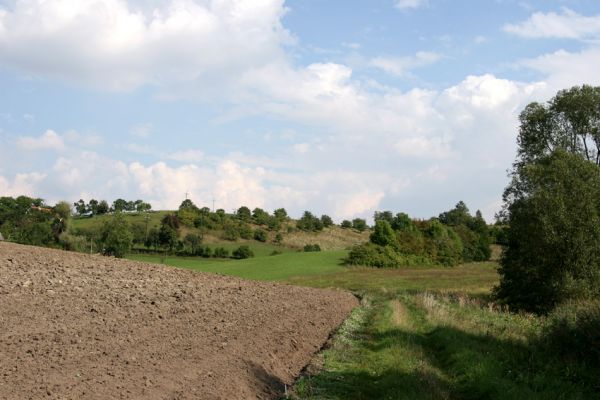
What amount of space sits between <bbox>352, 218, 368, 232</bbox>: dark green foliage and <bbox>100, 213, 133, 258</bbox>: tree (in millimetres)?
103982

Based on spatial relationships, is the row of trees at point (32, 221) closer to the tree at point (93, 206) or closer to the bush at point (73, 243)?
the bush at point (73, 243)

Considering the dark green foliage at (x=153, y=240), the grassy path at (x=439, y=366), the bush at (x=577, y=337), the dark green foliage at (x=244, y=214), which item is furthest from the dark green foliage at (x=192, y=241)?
the bush at (x=577, y=337)

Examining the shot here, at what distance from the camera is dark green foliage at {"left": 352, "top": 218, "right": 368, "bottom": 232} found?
190125 mm

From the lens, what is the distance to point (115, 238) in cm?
9325

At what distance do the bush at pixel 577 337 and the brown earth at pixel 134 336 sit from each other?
711cm

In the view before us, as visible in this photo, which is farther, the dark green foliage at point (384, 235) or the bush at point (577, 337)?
the dark green foliage at point (384, 235)

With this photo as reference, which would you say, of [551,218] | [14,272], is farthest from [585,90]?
[14,272]

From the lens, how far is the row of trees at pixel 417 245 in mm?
98250

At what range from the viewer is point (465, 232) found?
121500 mm

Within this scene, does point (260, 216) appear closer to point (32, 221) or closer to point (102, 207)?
point (102, 207)

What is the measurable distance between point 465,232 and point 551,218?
8938 centimetres

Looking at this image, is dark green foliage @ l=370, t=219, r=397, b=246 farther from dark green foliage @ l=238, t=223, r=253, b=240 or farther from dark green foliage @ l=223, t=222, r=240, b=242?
dark green foliage @ l=238, t=223, r=253, b=240

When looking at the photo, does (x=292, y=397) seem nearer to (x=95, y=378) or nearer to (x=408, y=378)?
(x=408, y=378)

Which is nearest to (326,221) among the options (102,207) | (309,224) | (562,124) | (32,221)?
(309,224)
